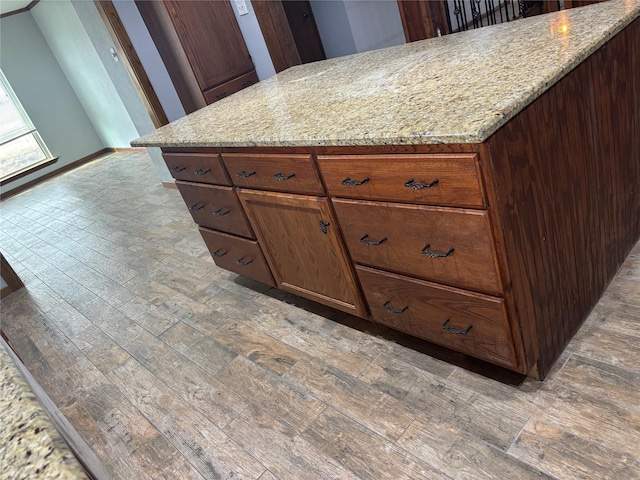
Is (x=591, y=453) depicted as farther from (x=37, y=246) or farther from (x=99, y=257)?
(x=37, y=246)

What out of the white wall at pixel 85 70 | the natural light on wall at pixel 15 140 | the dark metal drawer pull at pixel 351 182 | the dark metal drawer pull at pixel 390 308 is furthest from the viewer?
the natural light on wall at pixel 15 140

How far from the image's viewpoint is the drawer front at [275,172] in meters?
1.53

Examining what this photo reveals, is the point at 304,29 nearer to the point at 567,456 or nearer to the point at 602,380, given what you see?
the point at 602,380

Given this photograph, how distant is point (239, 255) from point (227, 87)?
2058 millimetres

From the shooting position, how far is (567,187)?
132 centimetres

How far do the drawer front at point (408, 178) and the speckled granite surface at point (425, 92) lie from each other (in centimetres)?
7

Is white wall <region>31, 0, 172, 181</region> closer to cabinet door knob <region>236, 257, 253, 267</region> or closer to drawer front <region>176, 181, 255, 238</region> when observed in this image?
drawer front <region>176, 181, 255, 238</region>

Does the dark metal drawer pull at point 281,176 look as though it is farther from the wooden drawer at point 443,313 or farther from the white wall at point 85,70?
the white wall at point 85,70

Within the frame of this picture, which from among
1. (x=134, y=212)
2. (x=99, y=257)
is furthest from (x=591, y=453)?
(x=134, y=212)

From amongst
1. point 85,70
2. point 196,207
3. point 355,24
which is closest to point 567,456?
point 196,207

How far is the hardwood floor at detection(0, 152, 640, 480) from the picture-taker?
130 centimetres

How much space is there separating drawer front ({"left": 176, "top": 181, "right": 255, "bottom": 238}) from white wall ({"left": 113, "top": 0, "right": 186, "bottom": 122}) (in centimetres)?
198

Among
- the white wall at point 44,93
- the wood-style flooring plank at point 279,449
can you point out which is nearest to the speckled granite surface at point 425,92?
the wood-style flooring plank at point 279,449

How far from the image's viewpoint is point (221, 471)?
1.50 metres
